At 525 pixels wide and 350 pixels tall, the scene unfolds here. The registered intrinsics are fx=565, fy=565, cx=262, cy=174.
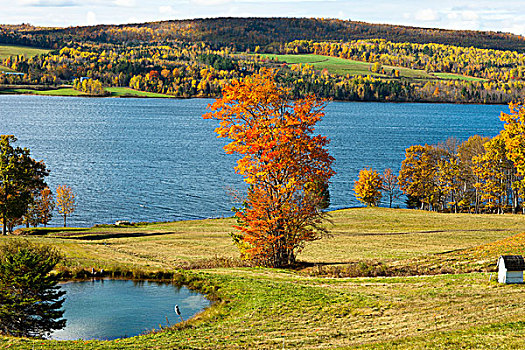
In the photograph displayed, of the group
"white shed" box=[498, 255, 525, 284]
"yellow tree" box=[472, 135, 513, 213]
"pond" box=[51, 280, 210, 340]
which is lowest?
"pond" box=[51, 280, 210, 340]

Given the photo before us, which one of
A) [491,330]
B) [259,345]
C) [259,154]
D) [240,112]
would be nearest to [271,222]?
[259,154]

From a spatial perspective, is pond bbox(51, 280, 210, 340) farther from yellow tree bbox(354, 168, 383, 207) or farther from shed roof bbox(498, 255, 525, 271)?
yellow tree bbox(354, 168, 383, 207)

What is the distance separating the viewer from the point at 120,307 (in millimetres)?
27609

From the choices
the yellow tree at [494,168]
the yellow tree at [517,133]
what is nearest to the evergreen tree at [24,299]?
the yellow tree at [517,133]

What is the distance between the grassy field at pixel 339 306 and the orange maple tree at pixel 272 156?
295 cm

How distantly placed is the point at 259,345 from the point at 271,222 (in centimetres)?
1768

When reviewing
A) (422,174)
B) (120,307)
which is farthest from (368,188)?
(120,307)

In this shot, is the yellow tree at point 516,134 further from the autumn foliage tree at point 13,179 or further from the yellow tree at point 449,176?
the autumn foliage tree at point 13,179

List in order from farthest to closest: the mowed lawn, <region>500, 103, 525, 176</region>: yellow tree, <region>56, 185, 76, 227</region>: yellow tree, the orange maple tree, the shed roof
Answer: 1. <region>56, 185, 76, 227</region>: yellow tree
2. <region>500, 103, 525, 176</region>: yellow tree
3. the mowed lawn
4. the orange maple tree
5. the shed roof

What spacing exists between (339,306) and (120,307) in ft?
36.6

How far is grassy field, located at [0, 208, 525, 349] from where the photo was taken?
57.2ft

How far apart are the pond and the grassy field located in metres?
1.87

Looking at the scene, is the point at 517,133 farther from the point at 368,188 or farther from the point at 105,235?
the point at 105,235

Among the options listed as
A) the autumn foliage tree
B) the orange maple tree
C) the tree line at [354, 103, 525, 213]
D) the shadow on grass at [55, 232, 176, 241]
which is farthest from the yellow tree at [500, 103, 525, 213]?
the autumn foliage tree
